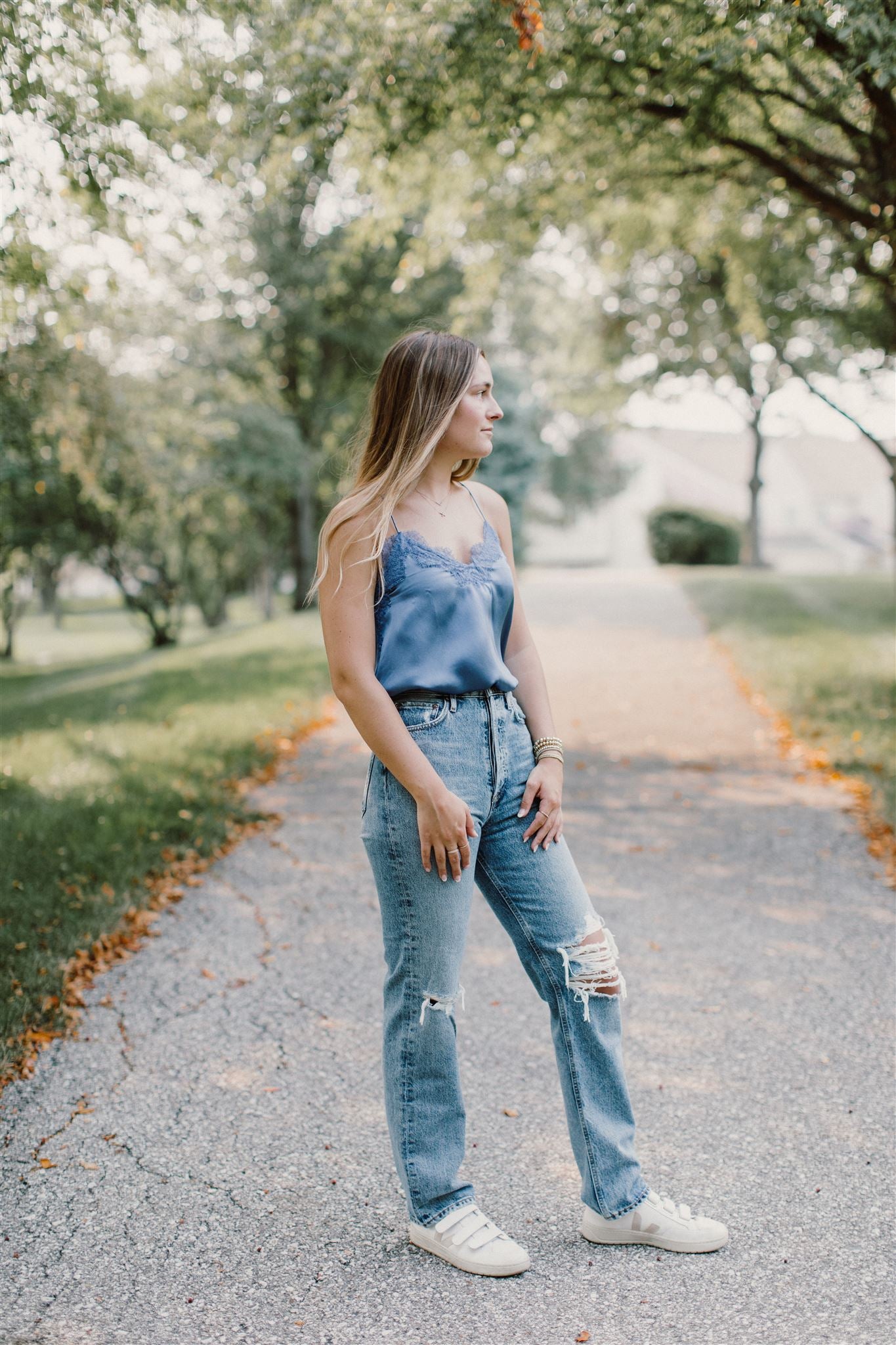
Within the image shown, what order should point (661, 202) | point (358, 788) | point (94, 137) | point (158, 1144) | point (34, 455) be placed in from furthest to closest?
1. point (34, 455)
2. point (661, 202)
3. point (358, 788)
4. point (94, 137)
5. point (158, 1144)

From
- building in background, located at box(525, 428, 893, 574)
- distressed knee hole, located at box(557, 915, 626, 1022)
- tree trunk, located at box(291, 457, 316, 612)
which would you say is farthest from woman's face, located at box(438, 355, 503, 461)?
building in background, located at box(525, 428, 893, 574)

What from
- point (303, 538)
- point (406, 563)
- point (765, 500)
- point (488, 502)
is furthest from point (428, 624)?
point (765, 500)

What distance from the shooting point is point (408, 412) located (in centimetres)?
248

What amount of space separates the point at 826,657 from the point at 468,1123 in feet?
29.6

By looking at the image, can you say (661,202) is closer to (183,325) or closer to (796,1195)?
(796,1195)

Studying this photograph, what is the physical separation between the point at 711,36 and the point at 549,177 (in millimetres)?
3434

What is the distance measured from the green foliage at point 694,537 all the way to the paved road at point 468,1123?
25.0 m

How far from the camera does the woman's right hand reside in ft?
7.64

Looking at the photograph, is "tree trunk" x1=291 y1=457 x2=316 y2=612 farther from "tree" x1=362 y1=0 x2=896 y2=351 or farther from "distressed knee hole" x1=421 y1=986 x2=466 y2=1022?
"distressed knee hole" x1=421 y1=986 x2=466 y2=1022

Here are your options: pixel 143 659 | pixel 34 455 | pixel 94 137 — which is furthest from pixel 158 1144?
pixel 143 659

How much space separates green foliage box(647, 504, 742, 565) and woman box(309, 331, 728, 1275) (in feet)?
93.8

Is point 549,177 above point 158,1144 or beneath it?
above

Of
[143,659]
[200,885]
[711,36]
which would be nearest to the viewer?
[200,885]

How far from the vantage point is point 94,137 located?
20.5ft
